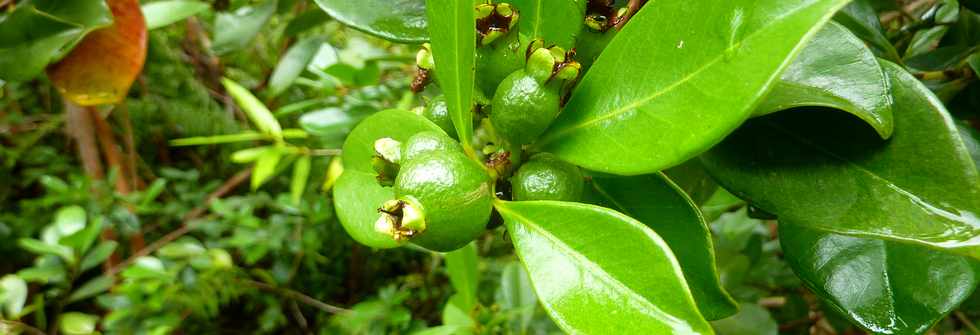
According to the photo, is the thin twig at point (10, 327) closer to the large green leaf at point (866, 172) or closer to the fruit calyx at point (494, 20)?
the fruit calyx at point (494, 20)

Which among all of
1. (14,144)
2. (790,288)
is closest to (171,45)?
(14,144)

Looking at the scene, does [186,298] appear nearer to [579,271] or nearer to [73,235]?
[73,235]

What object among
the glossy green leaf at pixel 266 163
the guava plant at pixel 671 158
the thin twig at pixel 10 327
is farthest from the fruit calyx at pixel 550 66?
the thin twig at pixel 10 327

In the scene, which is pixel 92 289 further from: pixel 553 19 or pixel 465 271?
pixel 553 19

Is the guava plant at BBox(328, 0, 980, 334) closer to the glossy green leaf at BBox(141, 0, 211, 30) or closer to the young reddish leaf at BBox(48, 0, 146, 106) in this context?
the young reddish leaf at BBox(48, 0, 146, 106)

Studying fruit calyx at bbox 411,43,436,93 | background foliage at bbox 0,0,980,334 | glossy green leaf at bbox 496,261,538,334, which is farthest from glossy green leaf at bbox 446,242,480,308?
fruit calyx at bbox 411,43,436,93

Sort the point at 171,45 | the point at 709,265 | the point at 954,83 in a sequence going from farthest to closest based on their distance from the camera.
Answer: the point at 171,45 → the point at 954,83 → the point at 709,265
